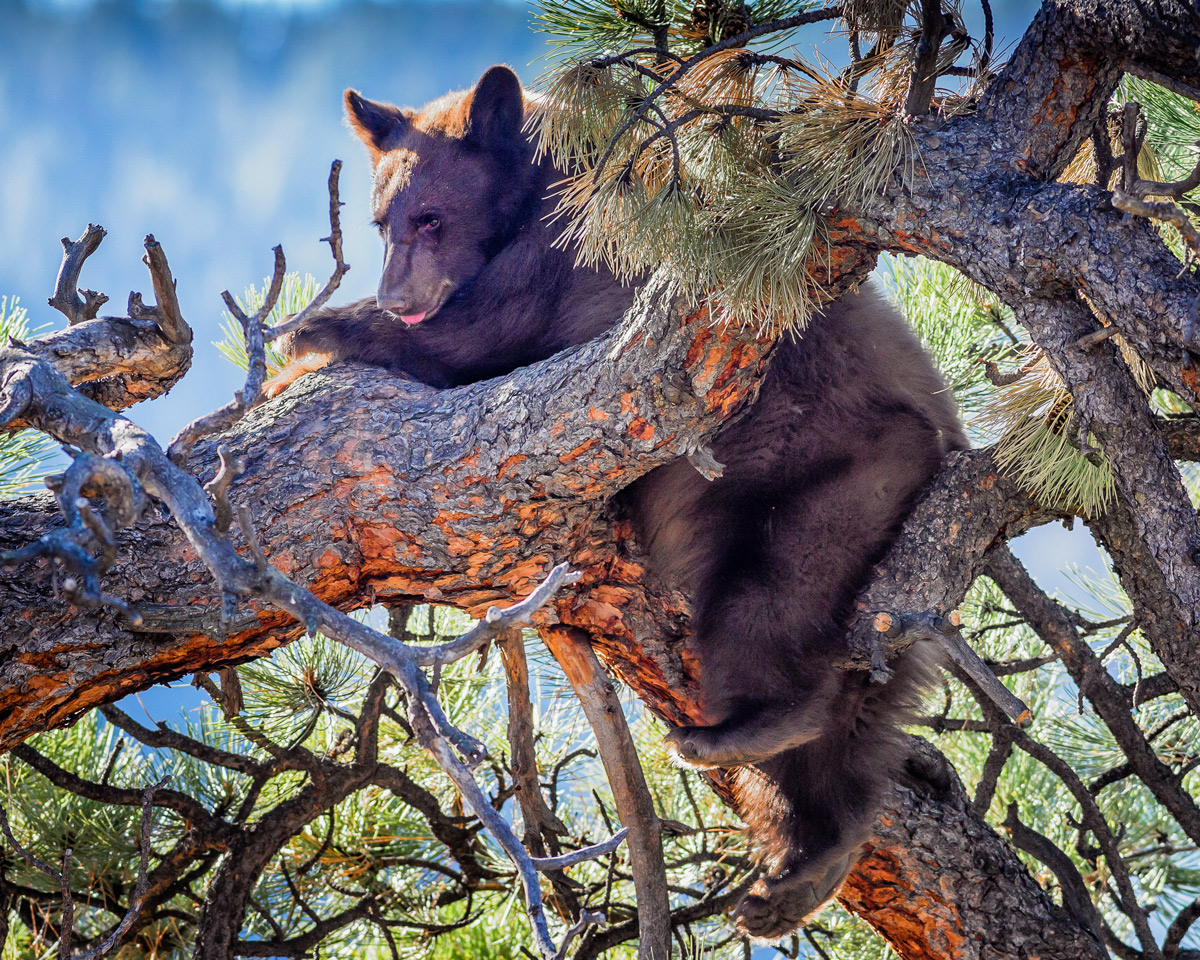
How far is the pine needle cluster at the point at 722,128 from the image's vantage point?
49.5 inches

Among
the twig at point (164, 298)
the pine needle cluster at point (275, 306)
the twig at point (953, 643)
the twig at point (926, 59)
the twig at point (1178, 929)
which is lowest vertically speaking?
the twig at point (1178, 929)

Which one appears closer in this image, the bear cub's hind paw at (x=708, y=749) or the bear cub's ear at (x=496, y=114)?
the bear cub's hind paw at (x=708, y=749)

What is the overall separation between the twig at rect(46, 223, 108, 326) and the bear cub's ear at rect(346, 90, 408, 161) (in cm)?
90

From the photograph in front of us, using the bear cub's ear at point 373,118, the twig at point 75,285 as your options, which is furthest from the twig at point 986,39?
the bear cub's ear at point 373,118

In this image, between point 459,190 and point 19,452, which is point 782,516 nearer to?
point 459,190

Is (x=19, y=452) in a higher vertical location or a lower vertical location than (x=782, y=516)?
higher

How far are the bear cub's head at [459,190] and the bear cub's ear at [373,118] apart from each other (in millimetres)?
34

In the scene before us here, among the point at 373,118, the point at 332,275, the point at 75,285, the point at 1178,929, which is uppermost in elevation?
the point at 373,118

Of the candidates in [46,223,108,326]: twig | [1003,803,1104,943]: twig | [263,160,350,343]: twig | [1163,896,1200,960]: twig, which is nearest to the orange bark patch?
[263,160,350,343]: twig

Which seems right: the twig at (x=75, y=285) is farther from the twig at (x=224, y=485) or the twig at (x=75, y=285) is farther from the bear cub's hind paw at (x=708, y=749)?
the bear cub's hind paw at (x=708, y=749)

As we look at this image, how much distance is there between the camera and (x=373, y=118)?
8.04 ft

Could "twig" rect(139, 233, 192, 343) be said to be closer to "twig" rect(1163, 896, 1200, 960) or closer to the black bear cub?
the black bear cub

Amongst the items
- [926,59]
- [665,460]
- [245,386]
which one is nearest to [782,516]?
[665,460]

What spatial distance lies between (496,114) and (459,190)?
0.69ft
